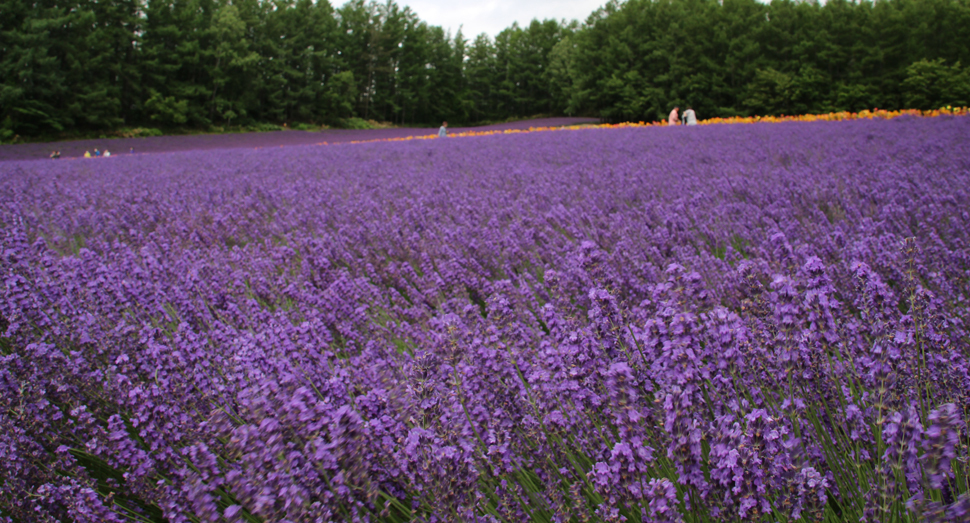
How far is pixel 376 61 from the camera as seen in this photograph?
3962 centimetres

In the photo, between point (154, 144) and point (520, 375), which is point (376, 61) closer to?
point (154, 144)

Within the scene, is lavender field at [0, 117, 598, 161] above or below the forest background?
below

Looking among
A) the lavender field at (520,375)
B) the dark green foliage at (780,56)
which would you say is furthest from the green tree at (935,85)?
the lavender field at (520,375)

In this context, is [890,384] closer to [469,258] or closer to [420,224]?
[469,258]

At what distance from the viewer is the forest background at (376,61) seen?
21.5 meters

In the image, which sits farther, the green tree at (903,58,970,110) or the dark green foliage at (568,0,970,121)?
the dark green foliage at (568,0,970,121)

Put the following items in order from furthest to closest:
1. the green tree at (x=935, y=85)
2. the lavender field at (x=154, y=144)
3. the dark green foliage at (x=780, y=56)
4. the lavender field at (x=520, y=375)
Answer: the dark green foliage at (x=780, y=56), the lavender field at (x=154, y=144), the green tree at (x=935, y=85), the lavender field at (x=520, y=375)

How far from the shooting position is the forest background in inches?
848

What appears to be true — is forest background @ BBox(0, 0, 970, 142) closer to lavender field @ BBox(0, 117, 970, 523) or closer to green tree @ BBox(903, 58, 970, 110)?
green tree @ BBox(903, 58, 970, 110)

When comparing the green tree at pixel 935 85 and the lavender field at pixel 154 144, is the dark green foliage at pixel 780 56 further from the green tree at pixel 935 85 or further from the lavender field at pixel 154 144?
the lavender field at pixel 154 144

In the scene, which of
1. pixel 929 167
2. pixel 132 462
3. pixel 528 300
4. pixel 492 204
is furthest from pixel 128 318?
pixel 929 167

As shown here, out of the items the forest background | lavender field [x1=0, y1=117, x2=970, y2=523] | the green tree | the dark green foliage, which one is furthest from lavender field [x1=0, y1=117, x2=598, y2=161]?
the green tree

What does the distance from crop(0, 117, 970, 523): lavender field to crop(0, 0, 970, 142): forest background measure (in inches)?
845

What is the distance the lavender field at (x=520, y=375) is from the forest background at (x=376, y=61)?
21469mm
